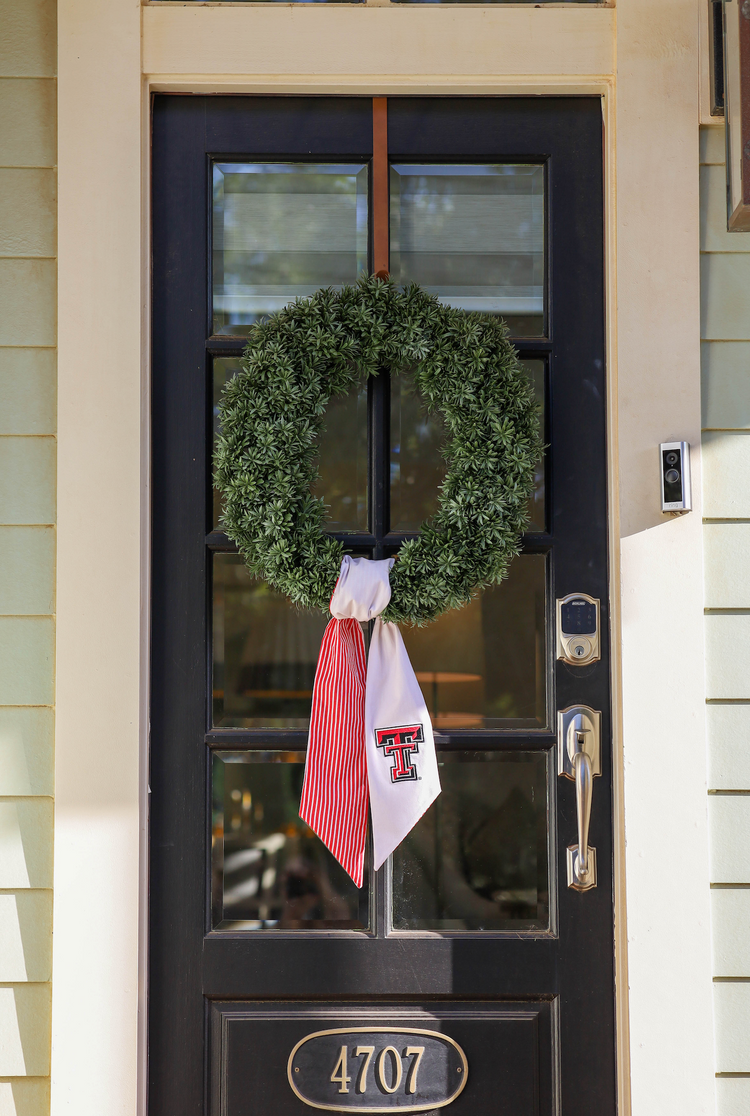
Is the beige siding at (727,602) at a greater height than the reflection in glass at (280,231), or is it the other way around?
the reflection in glass at (280,231)

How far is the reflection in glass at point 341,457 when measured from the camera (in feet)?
5.52

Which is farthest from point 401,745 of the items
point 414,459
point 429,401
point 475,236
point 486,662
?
point 475,236

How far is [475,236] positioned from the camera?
5.60 ft

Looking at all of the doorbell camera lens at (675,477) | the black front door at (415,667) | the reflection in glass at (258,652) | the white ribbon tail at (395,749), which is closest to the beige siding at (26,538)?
the black front door at (415,667)

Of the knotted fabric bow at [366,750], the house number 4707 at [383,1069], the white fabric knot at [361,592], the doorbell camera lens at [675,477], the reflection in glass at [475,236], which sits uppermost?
the reflection in glass at [475,236]

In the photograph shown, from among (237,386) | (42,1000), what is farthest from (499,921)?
(237,386)

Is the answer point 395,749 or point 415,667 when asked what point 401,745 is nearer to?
point 395,749

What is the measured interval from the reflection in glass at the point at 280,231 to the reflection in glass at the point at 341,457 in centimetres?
16

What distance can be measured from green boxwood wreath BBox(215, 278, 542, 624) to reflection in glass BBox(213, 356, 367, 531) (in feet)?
0.22

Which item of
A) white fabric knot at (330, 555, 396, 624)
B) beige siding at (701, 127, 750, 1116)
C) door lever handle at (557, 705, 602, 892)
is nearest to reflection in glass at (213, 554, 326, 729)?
white fabric knot at (330, 555, 396, 624)

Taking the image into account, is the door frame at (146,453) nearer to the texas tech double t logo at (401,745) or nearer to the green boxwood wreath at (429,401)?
the green boxwood wreath at (429,401)

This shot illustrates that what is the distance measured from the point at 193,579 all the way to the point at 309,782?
18.4 inches

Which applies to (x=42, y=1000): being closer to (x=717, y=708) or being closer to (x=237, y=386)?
(x=237, y=386)

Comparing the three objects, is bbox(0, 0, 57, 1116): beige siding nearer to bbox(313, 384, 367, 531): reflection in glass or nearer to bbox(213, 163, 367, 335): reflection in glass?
bbox(213, 163, 367, 335): reflection in glass
